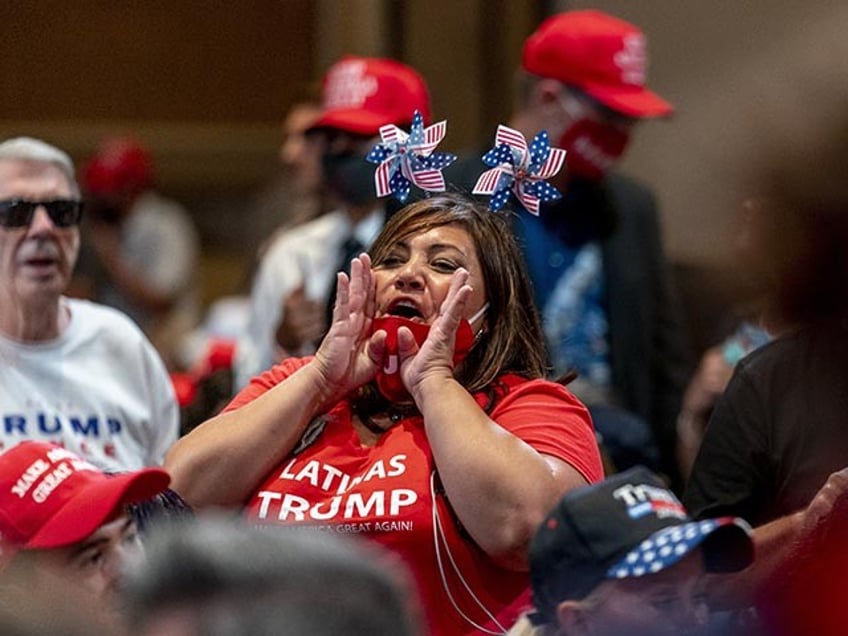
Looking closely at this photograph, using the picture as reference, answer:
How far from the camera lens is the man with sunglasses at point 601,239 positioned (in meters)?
6.30

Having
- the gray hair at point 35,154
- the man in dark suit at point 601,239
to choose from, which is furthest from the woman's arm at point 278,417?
the man in dark suit at point 601,239

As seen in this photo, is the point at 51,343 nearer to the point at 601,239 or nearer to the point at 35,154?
the point at 35,154

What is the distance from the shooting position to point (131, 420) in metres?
5.25

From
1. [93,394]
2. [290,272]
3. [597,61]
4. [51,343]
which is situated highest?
[597,61]

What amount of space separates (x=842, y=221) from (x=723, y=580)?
0.60 meters

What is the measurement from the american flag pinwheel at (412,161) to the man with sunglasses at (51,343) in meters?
0.98

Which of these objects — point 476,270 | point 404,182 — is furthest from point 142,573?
point 404,182

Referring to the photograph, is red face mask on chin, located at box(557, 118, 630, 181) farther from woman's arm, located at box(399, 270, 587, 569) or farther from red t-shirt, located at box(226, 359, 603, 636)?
woman's arm, located at box(399, 270, 587, 569)

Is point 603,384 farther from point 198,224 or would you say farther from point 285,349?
point 198,224

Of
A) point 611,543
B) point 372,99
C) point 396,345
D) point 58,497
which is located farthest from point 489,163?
point 372,99

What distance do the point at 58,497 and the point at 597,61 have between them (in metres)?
3.22

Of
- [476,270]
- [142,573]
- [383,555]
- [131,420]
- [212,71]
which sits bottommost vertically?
[212,71]

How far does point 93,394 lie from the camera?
522 cm

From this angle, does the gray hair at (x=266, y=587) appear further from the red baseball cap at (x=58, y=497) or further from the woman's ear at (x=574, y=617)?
the red baseball cap at (x=58, y=497)
